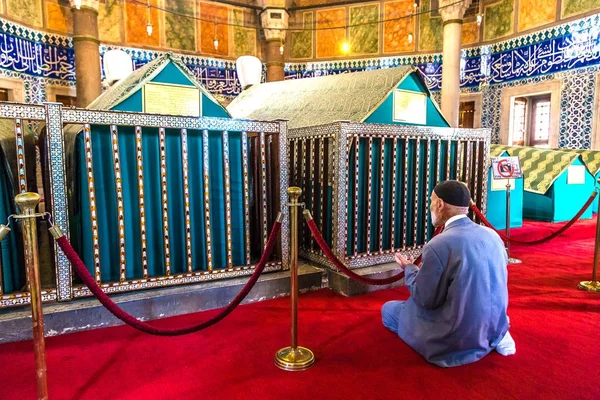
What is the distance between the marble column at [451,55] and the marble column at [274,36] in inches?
165

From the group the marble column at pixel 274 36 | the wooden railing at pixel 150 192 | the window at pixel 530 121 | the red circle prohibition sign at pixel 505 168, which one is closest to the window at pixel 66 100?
the marble column at pixel 274 36

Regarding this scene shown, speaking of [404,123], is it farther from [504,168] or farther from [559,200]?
[559,200]

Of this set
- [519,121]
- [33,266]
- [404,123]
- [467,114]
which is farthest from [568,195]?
[33,266]

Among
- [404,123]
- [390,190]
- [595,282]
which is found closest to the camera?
[595,282]

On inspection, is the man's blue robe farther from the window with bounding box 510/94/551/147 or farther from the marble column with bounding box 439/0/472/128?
the window with bounding box 510/94/551/147

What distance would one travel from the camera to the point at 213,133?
2707mm

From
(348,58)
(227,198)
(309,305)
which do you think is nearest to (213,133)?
(227,198)

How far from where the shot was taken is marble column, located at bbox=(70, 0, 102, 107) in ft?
25.1

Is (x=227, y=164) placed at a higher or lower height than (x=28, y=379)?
higher

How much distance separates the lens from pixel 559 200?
19.0ft

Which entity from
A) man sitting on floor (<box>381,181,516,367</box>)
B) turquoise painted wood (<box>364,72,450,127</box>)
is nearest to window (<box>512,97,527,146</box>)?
turquoise painted wood (<box>364,72,450,127</box>)

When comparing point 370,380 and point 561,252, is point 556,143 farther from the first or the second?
point 370,380

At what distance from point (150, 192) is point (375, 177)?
1.71 metres

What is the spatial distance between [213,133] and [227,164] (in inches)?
9.2
